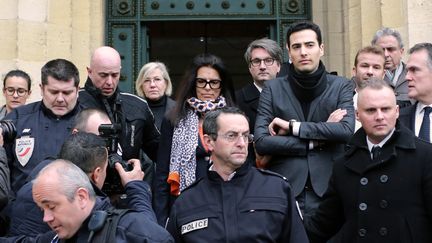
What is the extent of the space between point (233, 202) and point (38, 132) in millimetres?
1658

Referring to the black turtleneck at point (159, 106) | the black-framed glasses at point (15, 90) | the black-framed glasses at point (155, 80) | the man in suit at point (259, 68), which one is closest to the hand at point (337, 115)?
the man in suit at point (259, 68)

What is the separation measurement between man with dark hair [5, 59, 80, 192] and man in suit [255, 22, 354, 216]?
1269mm

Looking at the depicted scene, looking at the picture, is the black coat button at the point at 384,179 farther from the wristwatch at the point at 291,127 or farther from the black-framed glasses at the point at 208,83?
the black-framed glasses at the point at 208,83

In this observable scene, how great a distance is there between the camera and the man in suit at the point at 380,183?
4285mm

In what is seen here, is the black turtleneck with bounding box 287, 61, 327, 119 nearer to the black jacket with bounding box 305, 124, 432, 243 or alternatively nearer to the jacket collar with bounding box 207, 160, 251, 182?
the black jacket with bounding box 305, 124, 432, 243

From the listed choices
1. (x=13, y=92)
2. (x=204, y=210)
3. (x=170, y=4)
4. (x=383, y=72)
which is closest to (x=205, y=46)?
(x=170, y=4)

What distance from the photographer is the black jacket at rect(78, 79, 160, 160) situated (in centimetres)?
563

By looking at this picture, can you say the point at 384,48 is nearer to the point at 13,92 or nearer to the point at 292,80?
the point at 292,80

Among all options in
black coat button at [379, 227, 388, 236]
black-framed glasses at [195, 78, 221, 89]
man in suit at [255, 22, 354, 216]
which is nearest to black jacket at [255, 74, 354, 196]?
man in suit at [255, 22, 354, 216]

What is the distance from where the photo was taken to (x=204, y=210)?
4.31 meters

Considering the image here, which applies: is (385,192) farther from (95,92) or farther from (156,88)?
(156,88)

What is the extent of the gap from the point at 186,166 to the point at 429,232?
1.74m

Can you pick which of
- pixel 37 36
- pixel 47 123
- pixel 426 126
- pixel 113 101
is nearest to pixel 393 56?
pixel 426 126

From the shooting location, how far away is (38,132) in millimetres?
5312
